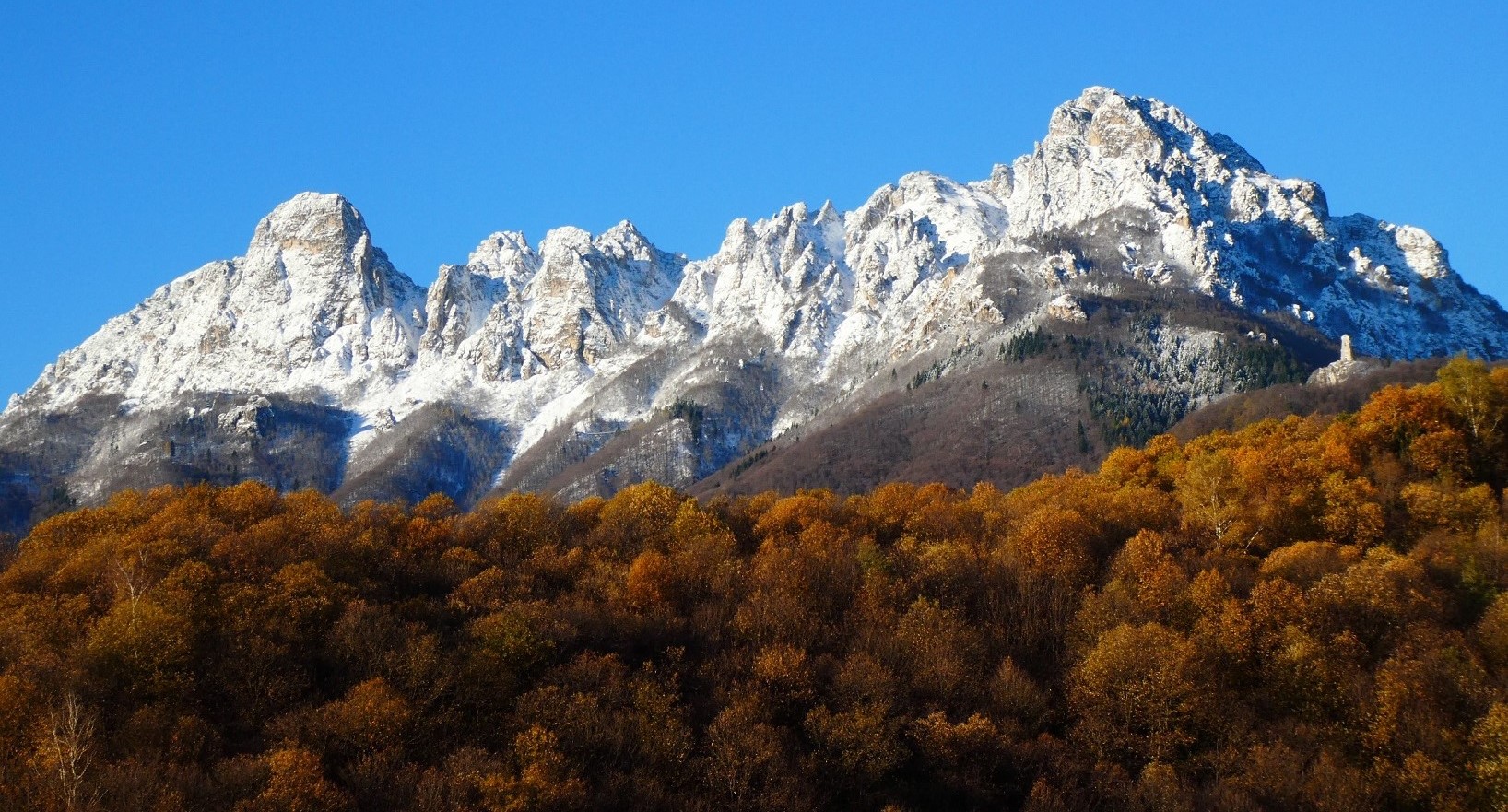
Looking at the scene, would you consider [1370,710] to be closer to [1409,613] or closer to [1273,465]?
[1409,613]

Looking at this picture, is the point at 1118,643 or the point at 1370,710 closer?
the point at 1370,710

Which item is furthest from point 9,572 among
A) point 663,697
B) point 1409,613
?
A: point 1409,613

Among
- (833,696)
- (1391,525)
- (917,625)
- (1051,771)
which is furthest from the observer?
(1391,525)

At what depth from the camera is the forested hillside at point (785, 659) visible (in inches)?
2131

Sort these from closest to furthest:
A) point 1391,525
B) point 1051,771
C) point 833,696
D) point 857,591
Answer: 1. point 1051,771
2. point 833,696
3. point 857,591
4. point 1391,525

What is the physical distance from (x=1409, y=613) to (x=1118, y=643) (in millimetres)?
18348

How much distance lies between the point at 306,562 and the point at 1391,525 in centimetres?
7964

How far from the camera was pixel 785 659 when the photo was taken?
66.2m

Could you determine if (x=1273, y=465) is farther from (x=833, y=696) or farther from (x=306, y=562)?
(x=306, y=562)

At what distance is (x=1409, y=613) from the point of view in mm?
65875

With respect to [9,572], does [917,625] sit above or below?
below

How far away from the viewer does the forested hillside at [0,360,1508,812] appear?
54.1 metres

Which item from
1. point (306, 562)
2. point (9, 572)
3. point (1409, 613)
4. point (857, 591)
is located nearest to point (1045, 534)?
point (857, 591)

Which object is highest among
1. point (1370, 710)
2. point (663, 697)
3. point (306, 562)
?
point (306, 562)
